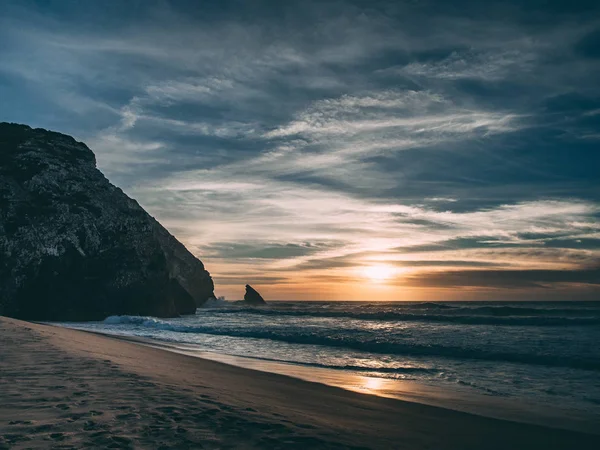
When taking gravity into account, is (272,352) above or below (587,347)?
below

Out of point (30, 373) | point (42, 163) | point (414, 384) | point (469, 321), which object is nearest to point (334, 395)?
point (414, 384)

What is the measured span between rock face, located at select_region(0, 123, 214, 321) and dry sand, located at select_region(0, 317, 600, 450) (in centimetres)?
3549

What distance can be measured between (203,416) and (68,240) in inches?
1753

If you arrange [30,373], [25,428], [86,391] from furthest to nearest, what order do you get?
1. [30,373]
2. [86,391]
3. [25,428]

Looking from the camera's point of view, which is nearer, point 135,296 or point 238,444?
point 238,444

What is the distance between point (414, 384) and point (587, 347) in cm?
1411

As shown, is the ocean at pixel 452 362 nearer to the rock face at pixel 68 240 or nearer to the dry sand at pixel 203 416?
the dry sand at pixel 203 416

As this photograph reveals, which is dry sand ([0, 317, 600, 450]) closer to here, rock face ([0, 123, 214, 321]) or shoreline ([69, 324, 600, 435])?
shoreline ([69, 324, 600, 435])

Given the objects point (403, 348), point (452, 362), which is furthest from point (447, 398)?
point (403, 348)

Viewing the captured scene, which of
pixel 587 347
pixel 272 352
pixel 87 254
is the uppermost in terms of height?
pixel 87 254

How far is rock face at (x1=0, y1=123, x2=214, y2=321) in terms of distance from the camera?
41.7 m

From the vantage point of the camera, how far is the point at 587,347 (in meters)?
22.0

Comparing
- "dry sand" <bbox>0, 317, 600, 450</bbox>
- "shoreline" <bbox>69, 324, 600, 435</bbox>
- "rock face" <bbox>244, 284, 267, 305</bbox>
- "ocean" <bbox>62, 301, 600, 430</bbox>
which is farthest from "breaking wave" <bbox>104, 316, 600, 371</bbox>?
"rock face" <bbox>244, 284, 267, 305</bbox>

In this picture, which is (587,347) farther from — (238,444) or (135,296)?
(135,296)
